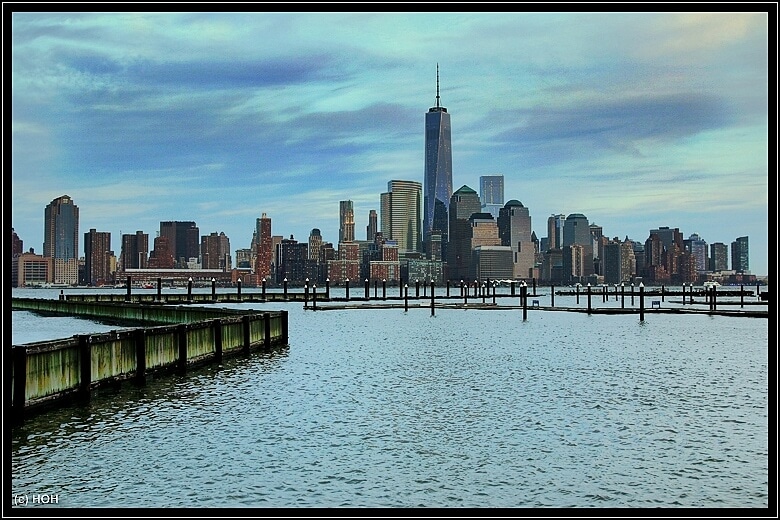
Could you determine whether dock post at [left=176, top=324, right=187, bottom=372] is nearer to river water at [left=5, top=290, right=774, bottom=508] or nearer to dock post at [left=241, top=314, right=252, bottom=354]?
river water at [left=5, top=290, right=774, bottom=508]

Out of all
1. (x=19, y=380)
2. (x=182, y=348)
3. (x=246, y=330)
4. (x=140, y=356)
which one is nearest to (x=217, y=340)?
(x=246, y=330)

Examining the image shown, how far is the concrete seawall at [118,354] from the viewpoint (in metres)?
21.9

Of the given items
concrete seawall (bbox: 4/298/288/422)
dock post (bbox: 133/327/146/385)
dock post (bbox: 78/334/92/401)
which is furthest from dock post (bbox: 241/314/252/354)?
dock post (bbox: 78/334/92/401)

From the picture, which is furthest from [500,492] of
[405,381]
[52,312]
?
[52,312]

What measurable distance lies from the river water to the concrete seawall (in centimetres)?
72

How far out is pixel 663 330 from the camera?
7481 cm

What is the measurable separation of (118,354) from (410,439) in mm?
13906

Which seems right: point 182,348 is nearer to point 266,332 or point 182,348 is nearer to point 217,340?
point 217,340

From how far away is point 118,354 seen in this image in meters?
29.1

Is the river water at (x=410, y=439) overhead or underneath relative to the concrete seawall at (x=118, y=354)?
underneath

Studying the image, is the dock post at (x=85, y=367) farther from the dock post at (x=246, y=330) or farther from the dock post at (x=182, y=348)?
the dock post at (x=246, y=330)

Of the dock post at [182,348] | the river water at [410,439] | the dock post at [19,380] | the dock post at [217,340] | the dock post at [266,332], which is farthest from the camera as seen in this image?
the dock post at [266,332]

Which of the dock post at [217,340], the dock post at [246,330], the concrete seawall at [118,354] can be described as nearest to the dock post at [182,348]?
the concrete seawall at [118,354]

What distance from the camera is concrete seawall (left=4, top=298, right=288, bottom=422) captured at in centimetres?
2192
